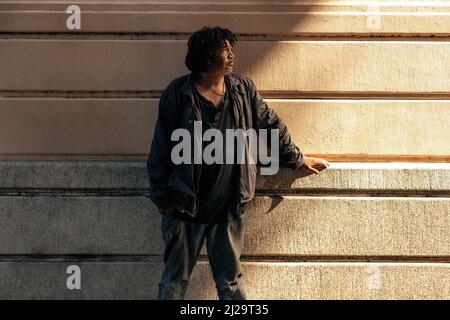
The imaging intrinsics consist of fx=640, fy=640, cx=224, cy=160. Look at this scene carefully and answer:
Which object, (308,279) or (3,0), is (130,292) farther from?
(3,0)

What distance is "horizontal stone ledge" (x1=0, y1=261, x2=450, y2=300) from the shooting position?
5.48 meters

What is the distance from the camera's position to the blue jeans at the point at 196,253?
4738 mm

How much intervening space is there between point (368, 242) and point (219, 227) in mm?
1473

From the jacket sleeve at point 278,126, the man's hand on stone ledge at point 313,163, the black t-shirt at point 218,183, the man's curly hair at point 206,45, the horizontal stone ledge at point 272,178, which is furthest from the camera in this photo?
the horizontal stone ledge at point 272,178

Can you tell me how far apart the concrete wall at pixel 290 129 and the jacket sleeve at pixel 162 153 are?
82cm

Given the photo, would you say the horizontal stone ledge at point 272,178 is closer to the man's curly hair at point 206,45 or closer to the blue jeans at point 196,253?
the blue jeans at point 196,253

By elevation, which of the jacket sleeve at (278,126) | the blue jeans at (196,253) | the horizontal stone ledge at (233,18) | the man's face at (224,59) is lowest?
the blue jeans at (196,253)

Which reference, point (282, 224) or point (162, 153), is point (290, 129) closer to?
point (282, 224)

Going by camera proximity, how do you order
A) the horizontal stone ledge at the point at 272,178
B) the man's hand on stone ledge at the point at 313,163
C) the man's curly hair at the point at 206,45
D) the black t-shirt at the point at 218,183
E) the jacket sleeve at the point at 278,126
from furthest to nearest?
1. the horizontal stone ledge at the point at 272,178
2. the man's hand on stone ledge at the point at 313,163
3. the jacket sleeve at the point at 278,126
4. the black t-shirt at the point at 218,183
5. the man's curly hair at the point at 206,45

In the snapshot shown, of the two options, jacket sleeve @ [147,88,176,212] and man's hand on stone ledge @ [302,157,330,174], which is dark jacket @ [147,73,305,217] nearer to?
jacket sleeve @ [147,88,176,212]

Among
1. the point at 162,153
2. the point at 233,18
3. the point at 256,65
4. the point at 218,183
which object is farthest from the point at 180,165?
the point at 233,18

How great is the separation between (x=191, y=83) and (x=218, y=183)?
2.49 feet

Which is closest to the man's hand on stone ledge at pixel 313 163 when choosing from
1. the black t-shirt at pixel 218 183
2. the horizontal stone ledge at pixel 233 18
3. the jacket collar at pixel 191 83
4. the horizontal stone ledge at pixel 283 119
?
the horizontal stone ledge at pixel 283 119

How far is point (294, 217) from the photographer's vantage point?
5.47 m
